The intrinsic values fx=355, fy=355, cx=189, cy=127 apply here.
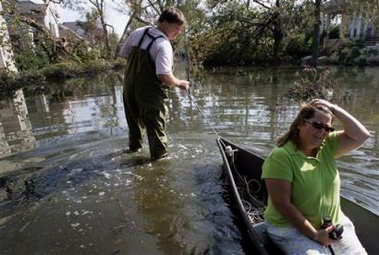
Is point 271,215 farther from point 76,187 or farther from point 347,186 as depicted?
point 76,187

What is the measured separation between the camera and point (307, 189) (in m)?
2.50

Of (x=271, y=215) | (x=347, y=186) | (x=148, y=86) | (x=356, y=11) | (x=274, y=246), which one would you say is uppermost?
(x=356, y=11)

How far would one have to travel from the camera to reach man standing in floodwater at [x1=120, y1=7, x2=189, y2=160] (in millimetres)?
4977

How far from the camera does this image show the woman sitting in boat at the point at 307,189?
2.48 m

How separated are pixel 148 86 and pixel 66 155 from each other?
2130mm

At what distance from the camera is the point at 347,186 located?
4477 millimetres

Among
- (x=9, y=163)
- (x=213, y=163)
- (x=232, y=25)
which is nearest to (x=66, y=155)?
(x=9, y=163)

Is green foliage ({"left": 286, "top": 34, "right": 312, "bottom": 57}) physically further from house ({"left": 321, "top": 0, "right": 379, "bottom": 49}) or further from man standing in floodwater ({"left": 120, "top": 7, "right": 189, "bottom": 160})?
man standing in floodwater ({"left": 120, "top": 7, "right": 189, "bottom": 160})

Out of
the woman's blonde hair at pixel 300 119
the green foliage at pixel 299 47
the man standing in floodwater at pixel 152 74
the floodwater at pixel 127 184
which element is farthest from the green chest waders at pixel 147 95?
the green foliage at pixel 299 47

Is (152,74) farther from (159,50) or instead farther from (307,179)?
(307,179)

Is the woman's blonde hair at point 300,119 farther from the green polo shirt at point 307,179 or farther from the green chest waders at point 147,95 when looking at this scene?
the green chest waders at point 147,95

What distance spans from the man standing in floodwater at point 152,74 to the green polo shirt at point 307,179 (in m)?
2.74

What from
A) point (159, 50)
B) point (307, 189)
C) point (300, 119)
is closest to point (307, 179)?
point (307, 189)

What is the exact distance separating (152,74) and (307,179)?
329 cm
